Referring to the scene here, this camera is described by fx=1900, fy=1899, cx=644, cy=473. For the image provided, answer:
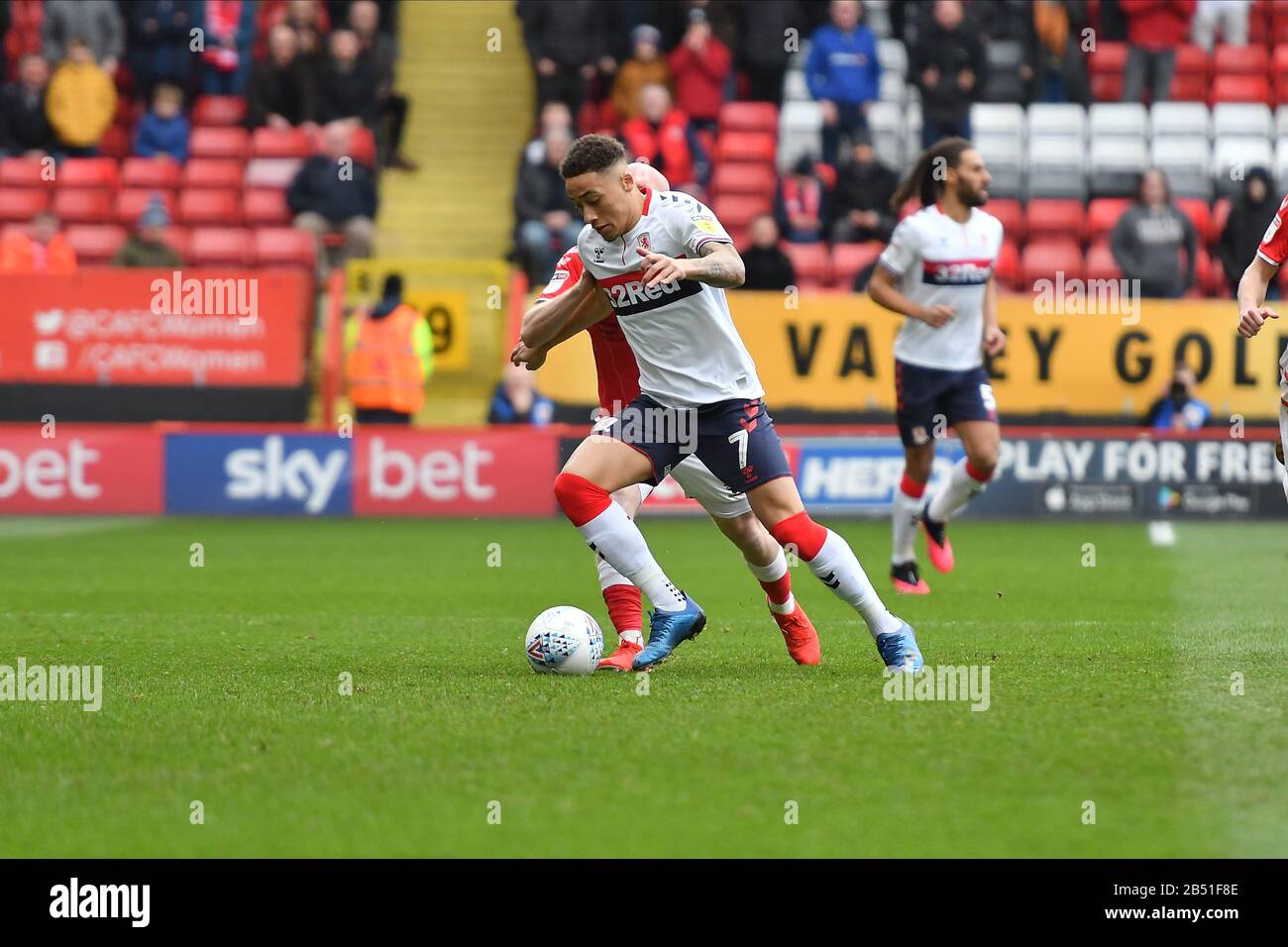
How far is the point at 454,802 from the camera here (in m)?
4.96

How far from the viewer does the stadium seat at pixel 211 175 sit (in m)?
21.1

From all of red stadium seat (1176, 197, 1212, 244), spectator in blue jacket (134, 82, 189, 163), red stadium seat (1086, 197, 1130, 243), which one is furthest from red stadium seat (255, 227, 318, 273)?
red stadium seat (1176, 197, 1212, 244)

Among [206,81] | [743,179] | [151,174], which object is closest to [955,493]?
[743,179]

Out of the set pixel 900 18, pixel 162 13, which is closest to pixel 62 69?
pixel 162 13

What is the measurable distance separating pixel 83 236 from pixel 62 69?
204cm

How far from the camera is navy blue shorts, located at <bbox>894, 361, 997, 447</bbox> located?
35.5 ft

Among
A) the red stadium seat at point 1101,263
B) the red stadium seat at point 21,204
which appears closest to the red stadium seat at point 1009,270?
the red stadium seat at point 1101,263

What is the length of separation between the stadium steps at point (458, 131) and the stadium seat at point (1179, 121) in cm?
718

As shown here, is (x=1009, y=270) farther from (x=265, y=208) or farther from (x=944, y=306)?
(x=944, y=306)

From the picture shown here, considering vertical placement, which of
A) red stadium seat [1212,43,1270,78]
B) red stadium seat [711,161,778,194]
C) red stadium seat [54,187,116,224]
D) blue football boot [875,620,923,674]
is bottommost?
blue football boot [875,620,923,674]

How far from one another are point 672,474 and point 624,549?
1.27ft

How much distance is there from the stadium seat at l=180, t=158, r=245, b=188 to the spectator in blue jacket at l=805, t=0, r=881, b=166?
646cm

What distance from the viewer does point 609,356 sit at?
7.77m

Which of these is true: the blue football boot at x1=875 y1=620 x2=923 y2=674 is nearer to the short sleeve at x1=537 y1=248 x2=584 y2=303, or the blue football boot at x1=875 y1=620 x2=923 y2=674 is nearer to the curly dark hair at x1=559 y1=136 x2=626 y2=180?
the short sleeve at x1=537 y1=248 x2=584 y2=303
